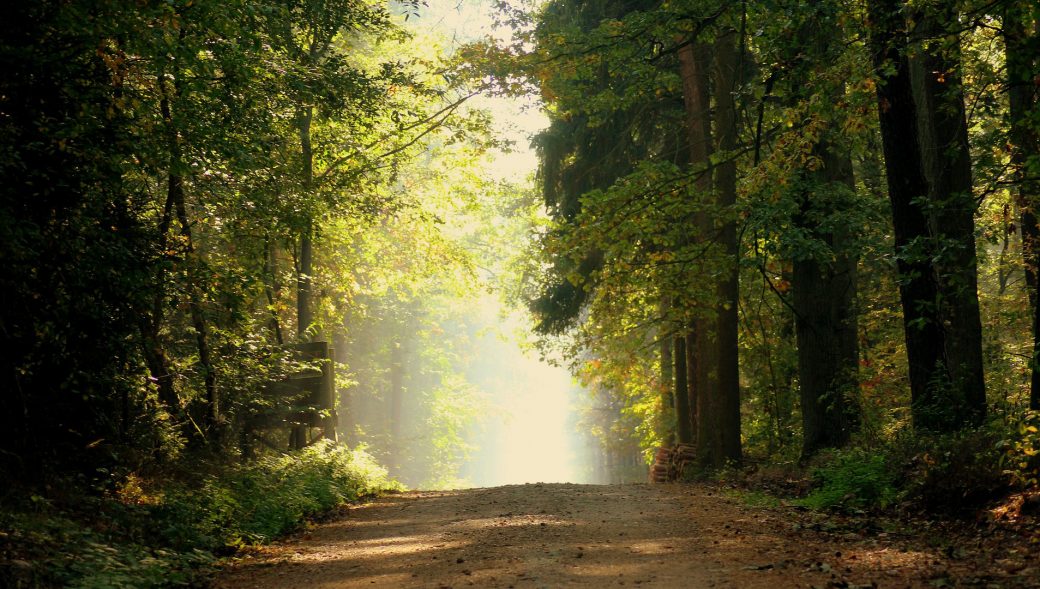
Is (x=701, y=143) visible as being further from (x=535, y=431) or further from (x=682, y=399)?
(x=535, y=431)

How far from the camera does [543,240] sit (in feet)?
50.6

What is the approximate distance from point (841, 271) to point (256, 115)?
10.5 metres

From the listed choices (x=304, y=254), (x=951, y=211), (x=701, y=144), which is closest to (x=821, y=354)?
(x=951, y=211)

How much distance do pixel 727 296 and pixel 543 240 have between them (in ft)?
12.2

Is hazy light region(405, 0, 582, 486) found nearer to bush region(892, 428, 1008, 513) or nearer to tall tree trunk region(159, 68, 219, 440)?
tall tree trunk region(159, 68, 219, 440)

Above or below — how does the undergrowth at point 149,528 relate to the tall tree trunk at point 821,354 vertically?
below

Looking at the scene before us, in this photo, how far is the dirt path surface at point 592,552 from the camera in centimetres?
629

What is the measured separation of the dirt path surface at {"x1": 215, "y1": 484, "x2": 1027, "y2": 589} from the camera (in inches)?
247

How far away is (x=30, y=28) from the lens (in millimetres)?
7656

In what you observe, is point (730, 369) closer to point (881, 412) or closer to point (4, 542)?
point (881, 412)

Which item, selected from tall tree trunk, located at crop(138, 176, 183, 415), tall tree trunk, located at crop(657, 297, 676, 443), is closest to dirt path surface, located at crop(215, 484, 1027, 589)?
tall tree trunk, located at crop(138, 176, 183, 415)

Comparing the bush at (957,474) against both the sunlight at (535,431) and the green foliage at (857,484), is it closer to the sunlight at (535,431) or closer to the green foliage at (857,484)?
the green foliage at (857,484)

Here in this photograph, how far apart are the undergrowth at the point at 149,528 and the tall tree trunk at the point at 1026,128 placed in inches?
311

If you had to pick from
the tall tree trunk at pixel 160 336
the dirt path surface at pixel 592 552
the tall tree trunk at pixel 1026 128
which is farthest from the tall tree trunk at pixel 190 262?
the tall tree trunk at pixel 1026 128
